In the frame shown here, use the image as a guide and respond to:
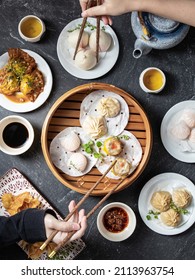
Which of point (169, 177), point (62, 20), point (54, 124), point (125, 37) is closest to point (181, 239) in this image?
point (169, 177)

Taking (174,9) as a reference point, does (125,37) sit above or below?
below

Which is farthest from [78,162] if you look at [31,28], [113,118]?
[31,28]

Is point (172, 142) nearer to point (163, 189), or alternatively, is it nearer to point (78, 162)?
point (163, 189)

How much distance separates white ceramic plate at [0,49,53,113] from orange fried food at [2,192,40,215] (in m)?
0.45

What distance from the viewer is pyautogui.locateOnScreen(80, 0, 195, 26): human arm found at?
2.53 metres

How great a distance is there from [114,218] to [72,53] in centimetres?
90

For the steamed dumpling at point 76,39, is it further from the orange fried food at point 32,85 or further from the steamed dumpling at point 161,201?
the steamed dumpling at point 161,201

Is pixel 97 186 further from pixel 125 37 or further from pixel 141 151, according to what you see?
pixel 125 37

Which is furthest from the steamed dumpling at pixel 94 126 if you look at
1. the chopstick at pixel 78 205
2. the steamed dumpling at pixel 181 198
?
the steamed dumpling at pixel 181 198

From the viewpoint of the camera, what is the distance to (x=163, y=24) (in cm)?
263

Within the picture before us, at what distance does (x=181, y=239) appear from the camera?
2836 mm

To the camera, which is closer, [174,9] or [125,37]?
[174,9]
